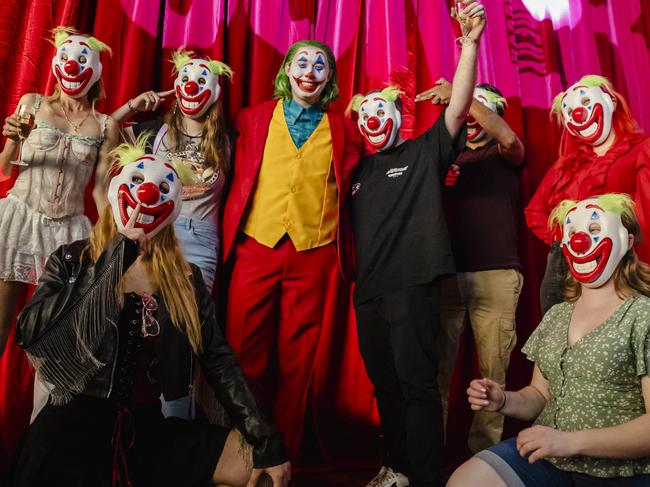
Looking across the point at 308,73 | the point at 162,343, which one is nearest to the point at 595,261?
the point at 162,343

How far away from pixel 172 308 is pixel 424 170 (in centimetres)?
94

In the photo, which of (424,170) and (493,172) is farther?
(493,172)

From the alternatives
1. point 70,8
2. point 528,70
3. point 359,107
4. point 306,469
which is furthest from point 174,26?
point 306,469

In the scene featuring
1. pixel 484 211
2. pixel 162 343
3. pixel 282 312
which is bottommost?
pixel 162 343

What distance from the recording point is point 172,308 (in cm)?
158

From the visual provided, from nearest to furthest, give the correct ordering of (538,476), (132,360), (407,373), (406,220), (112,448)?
(538,476) < (112,448) < (132,360) < (407,373) < (406,220)

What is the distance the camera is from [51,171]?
2.16 meters

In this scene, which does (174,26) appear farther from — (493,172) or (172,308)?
(172,308)

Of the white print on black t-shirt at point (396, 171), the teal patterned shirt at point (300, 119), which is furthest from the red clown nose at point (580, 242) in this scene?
the teal patterned shirt at point (300, 119)

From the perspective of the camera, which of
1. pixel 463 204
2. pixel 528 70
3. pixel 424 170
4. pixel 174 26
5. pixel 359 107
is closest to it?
pixel 424 170

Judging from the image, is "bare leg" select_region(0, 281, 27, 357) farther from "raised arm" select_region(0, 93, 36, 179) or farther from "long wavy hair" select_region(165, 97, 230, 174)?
"long wavy hair" select_region(165, 97, 230, 174)

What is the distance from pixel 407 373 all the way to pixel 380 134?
2.60ft

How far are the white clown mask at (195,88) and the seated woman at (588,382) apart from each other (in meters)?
1.32

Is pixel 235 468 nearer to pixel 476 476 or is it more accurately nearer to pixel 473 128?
pixel 476 476
